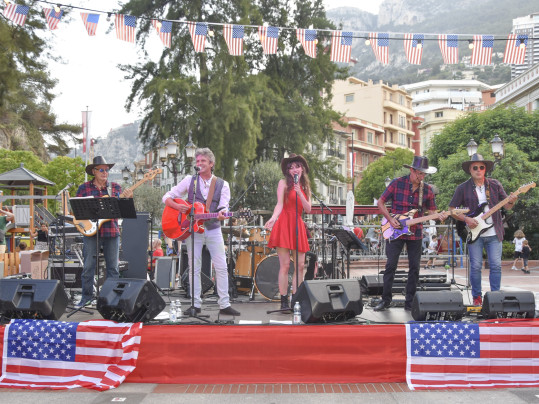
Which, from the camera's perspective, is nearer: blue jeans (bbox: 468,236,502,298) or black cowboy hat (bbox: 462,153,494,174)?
blue jeans (bbox: 468,236,502,298)

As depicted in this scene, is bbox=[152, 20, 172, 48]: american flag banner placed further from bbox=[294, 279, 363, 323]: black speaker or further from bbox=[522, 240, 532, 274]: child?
bbox=[522, 240, 532, 274]: child

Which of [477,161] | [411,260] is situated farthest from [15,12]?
[477,161]

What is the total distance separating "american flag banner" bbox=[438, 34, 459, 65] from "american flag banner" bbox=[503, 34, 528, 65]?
1.04 meters

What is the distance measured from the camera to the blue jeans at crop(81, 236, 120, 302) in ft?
24.0

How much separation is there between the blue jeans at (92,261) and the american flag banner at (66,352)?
187cm

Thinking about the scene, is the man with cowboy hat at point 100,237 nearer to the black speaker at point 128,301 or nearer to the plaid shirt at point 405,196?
the black speaker at point 128,301

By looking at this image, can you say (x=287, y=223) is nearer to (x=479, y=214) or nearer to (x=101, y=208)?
(x=101, y=208)

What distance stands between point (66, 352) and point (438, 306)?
145 inches

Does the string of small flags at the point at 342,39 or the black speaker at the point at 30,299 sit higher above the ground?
the string of small flags at the point at 342,39

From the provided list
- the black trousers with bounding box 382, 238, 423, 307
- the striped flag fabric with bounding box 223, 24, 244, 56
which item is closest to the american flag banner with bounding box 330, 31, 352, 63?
the striped flag fabric with bounding box 223, 24, 244, 56

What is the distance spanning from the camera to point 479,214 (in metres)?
6.97

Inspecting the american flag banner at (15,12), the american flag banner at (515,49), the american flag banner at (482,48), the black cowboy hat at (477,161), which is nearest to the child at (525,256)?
the american flag banner at (515,49)

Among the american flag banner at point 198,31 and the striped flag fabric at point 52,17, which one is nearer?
the striped flag fabric at point 52,17

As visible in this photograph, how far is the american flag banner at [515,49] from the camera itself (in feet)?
37.5
